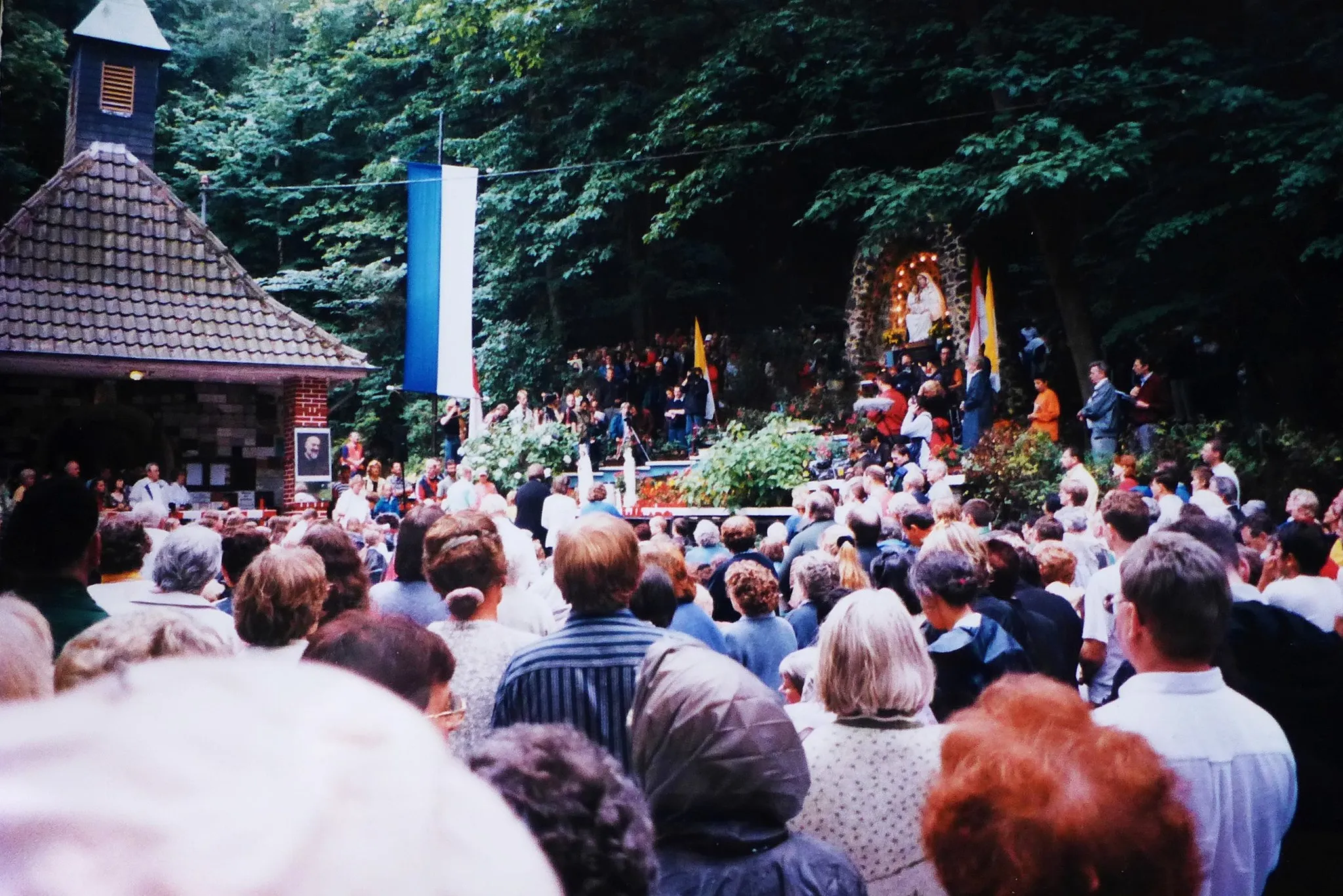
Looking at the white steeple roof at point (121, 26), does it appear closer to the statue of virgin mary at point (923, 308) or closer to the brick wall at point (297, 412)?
the brick wall at point (297, 412)

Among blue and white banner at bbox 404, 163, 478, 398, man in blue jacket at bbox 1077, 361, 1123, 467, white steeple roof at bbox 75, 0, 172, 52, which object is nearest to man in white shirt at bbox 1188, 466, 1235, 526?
man in blue jacket at bbox 1077, 361, 1123, 467

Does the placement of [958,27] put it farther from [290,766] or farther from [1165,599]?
[290,766]

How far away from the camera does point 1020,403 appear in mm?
16547

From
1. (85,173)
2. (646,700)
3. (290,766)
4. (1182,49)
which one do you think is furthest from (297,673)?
(1182,49)

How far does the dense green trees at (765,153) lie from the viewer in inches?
534

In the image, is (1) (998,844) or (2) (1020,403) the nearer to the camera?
(1) (998,844)

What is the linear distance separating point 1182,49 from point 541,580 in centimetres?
1275

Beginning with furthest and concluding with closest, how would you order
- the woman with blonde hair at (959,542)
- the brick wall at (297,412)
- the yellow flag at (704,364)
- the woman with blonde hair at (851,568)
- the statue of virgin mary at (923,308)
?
the statue of virgin mary at (923,308) < the yellow flag at (704,364) < the brick wall at (297,412) < the woman with blonde hair at (851,568) < the woman with blonde hair at (959,542)

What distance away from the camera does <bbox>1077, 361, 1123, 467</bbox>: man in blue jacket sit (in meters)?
11.9

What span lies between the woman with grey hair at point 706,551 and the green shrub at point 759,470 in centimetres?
690

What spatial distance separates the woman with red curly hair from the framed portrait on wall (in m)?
12.4

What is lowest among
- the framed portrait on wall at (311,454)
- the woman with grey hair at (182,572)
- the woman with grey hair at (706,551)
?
the woman with grey hair at (706,551)

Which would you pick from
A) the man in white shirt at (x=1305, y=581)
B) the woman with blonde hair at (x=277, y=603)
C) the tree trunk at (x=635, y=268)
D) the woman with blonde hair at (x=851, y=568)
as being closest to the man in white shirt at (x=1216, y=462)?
the woman with blonde hair at (x=851, y=568)

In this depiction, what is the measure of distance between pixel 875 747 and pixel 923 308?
17.1 m
